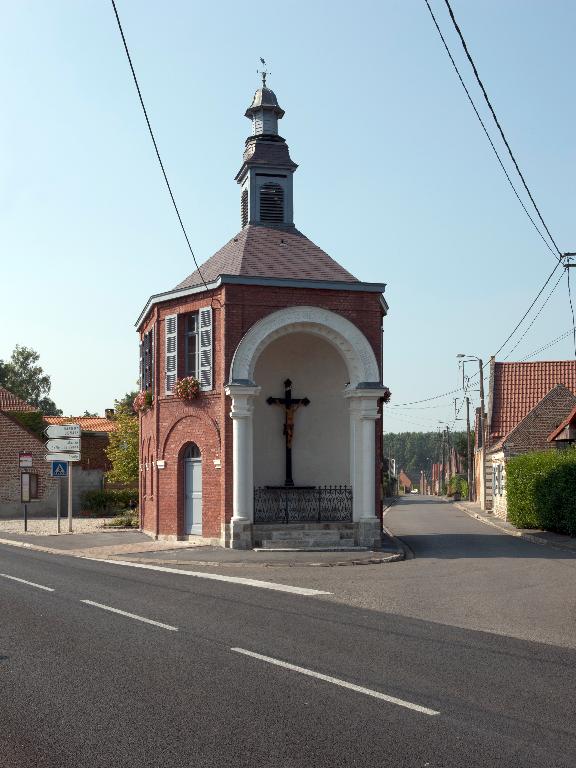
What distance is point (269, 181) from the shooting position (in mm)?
28094

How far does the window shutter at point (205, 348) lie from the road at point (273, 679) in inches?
377

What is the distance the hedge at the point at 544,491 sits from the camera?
2694 centimetres

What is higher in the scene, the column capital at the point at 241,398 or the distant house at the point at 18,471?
the column capital at the point at 241,398

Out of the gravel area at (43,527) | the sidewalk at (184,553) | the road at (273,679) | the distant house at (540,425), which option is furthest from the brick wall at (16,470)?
the road at (273,679)

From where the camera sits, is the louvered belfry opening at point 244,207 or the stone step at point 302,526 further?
the louvered belfry opening at point 244,207

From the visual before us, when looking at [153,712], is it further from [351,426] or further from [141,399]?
[141,399]

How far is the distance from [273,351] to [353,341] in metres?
3.39

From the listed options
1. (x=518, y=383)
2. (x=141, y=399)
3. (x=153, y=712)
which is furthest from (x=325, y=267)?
(x=518, y=383)

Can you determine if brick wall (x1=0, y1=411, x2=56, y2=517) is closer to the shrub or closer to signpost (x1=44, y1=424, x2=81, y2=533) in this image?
signpost (x1=44, y1=424, x2=81, y2=533)

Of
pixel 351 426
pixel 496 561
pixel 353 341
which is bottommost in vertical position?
pixel 496 561

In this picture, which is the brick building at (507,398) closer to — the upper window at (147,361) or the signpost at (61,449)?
the upper window at (147,361)

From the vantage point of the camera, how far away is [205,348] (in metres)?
23.9

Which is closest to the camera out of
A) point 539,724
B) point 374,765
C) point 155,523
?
point 374,765

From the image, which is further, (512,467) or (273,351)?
(512,467)
